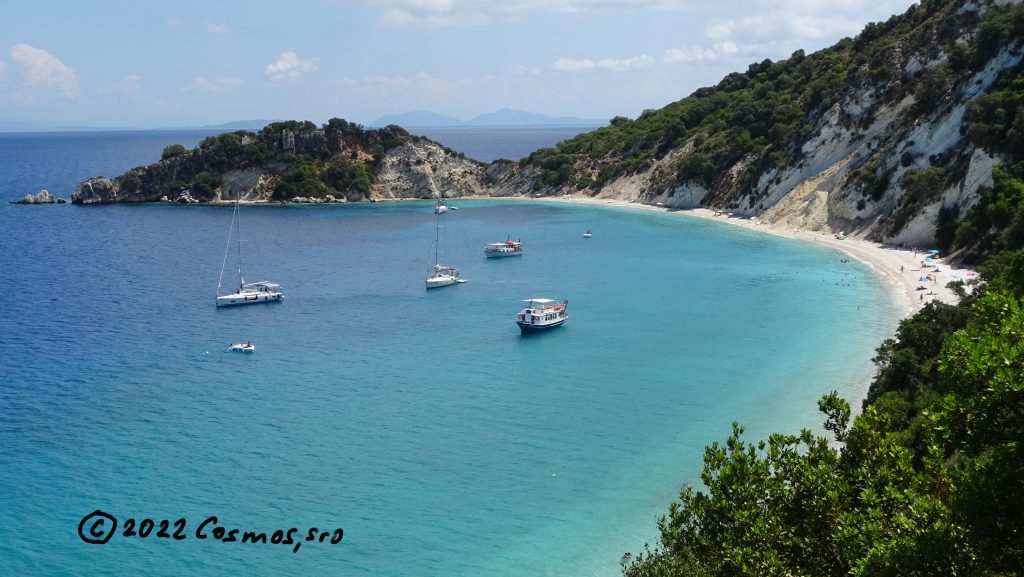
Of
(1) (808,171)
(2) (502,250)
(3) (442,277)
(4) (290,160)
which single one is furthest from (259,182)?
(1) (808,171)

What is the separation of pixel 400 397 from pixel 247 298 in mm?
32256

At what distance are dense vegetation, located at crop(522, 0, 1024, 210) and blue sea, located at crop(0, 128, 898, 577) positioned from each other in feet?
76.7

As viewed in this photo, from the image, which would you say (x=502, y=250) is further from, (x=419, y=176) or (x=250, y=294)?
(x=419, y=176)

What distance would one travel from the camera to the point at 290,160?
500 feet

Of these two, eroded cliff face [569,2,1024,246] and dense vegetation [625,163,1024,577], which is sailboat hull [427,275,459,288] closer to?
eroded cliff face [569,2,1024,246]

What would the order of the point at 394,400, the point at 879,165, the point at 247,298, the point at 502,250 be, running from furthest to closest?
the point at 502,250, the point at 879,165, the point at 247,298, the point at 394,400

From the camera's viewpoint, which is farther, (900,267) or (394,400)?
(900,267)

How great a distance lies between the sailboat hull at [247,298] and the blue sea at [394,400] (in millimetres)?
2633

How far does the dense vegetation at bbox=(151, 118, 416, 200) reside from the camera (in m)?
150

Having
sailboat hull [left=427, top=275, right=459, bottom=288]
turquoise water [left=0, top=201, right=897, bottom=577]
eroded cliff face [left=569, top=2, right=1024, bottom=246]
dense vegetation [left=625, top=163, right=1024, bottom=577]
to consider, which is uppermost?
eroded cliff face [left=569, top=2, right=1024, bottom=246]

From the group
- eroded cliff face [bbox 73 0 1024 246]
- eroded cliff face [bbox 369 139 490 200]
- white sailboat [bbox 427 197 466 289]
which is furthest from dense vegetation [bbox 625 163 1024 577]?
eroded cliff face [bbox 369 139 490 200]

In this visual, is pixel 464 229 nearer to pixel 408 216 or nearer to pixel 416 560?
pixel 408 216

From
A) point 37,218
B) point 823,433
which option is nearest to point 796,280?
point 823,433

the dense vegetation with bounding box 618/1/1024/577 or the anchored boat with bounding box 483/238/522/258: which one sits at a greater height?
the dense vegetation with bounding box 618/1/1024/577
